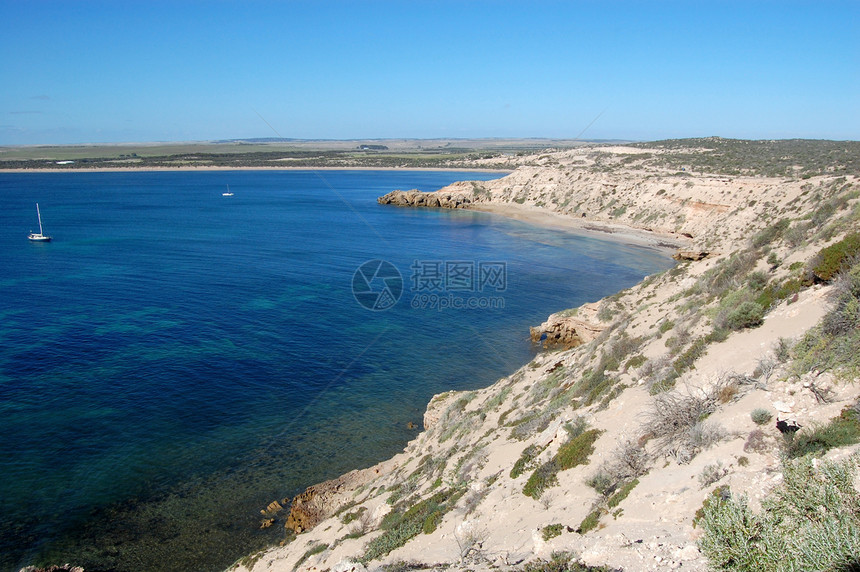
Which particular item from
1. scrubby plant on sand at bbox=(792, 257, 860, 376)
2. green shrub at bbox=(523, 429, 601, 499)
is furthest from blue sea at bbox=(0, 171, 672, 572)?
scrubby plant on sand at bbox=(792, 257, 860, 376)

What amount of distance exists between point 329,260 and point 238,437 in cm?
3340

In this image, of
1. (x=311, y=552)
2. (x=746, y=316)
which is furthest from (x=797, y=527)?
(x=311, y=552)

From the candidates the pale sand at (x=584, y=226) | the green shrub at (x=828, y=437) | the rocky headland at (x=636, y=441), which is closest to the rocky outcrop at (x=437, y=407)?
the rocky headland at (x=636, y=441)

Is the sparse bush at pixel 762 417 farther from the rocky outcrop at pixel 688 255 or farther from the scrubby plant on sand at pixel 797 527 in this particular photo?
the rocky outcrop at pixel 688 255

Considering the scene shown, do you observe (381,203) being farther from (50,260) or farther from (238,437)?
(238,437)

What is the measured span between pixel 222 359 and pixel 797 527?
93.9ft

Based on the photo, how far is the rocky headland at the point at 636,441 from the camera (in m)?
8.77

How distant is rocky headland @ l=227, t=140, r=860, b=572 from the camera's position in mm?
8773

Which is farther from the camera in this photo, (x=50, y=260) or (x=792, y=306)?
(x=50, y=260)

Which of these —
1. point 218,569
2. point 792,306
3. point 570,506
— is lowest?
point 218,569

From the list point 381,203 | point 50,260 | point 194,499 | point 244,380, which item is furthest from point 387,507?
point 381,203

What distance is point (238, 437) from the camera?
74.6 feet

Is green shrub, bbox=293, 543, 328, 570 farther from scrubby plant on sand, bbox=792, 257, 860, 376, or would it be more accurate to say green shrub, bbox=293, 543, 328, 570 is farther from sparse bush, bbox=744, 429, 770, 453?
scrubby plant on sand, bbox=792, 257, 860, 376

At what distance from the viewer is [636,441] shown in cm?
1167
